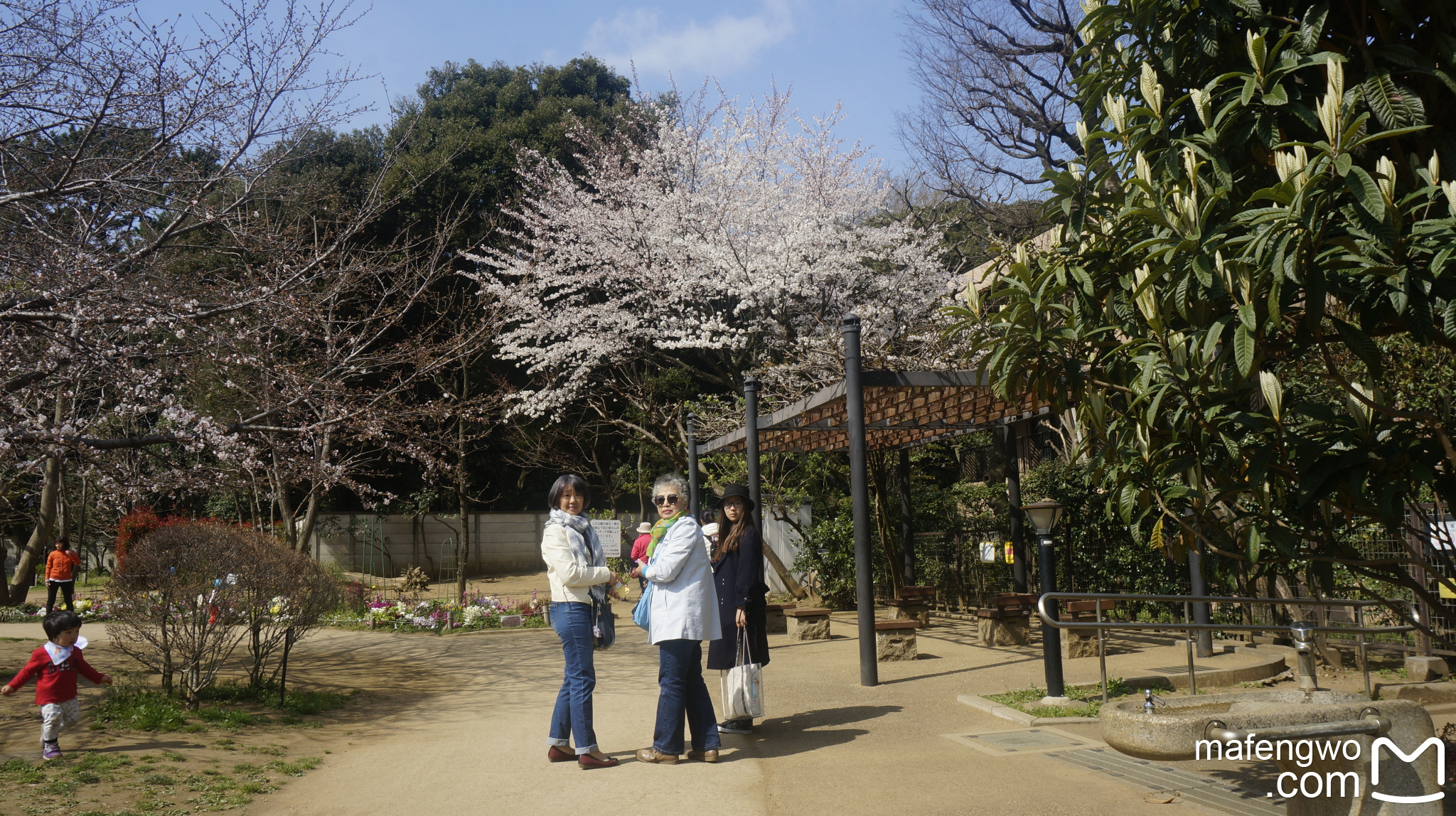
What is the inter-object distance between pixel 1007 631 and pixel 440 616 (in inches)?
326

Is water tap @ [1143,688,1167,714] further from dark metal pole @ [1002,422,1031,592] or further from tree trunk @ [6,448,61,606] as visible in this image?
tree trunk @ [6,448,61,606]

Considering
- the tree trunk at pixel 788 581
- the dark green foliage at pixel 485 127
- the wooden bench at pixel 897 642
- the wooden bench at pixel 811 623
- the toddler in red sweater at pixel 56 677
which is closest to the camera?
the toddler in red sweater at pixel 56 677

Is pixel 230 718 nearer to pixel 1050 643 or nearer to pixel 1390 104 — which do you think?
pixel 1050 643

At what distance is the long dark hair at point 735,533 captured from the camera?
6297mm

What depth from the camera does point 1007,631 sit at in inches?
400

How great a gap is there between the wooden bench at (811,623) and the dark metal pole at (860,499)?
3.31 meters

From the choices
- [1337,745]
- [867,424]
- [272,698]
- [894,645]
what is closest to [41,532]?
[272,698]

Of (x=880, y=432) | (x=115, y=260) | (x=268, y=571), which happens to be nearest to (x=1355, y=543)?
(x=880, y=432)

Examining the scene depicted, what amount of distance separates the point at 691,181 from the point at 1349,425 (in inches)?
662

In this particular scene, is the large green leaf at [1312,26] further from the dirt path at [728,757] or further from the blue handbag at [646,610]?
the blue handbag at [646,610]

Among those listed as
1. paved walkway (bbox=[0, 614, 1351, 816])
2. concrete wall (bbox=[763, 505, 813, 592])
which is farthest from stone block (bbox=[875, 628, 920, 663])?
concrete wall (bbox=[763, 505, 813, 592])

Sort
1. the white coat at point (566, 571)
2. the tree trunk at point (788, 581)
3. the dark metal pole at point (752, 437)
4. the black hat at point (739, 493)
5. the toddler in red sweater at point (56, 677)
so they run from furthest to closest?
the tree trunk at point (788, 581) < the dark metal pole at point (752, 437) < the black hat at point (739, 493) < the toddler in red sweater at point (56, 677) < the white coat at point (566, 571)

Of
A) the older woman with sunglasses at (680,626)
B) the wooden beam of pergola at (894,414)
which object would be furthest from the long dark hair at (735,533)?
the wooden beam of pergola at (894,414)

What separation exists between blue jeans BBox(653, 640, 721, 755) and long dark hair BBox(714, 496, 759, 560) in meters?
0.92
